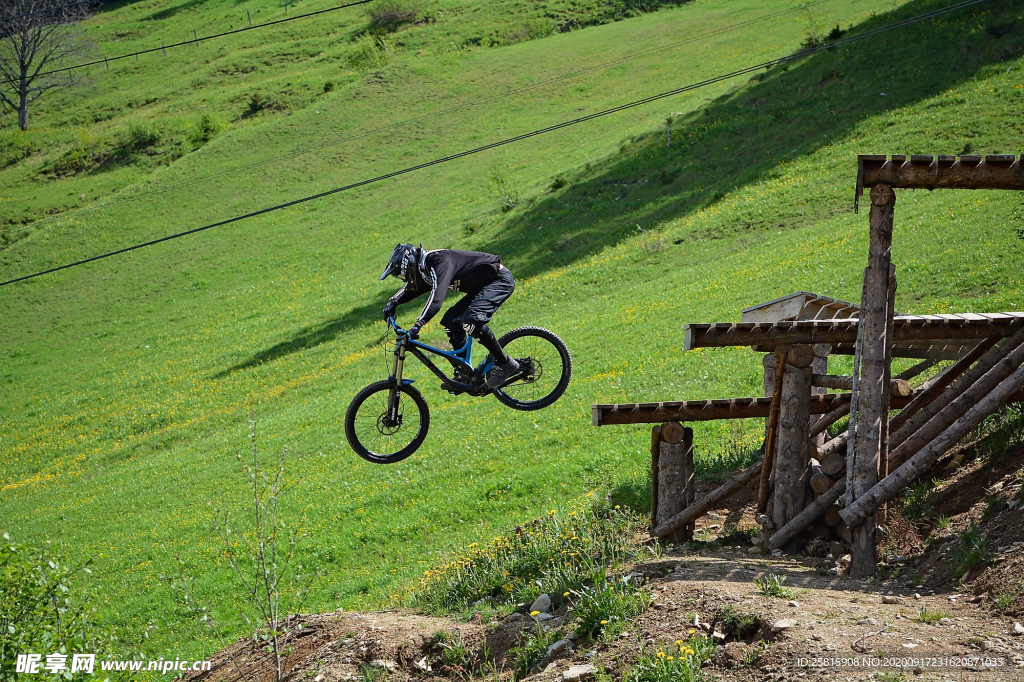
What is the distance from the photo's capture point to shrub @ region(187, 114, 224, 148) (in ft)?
200

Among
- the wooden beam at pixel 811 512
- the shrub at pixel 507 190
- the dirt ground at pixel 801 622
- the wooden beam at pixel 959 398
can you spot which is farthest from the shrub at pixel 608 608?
the shrub at pixel 507 190

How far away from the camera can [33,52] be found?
76.3m

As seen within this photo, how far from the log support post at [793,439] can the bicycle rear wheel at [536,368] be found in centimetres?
266

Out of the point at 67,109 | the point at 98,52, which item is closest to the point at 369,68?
the point at 67,109

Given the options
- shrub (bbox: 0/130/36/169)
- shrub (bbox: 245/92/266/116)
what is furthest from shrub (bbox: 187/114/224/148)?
shrub (bbox: 0/130/36/169)

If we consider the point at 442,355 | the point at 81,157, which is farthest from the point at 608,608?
the point at 81,157

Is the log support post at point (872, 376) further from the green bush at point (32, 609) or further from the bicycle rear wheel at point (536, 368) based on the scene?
the green bush at point (32, 609)

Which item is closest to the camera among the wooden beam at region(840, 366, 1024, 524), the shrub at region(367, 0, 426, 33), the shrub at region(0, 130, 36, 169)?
the wooden beam at region(840, 366, 1024, 524)

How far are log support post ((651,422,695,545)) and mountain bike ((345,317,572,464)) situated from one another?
2048mm

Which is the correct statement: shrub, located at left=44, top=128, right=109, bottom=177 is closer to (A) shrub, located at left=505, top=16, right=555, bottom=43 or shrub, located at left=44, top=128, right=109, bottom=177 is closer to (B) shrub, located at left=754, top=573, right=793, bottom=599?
(A) shrub, located at left=505, top=16, right=555, bottom=43

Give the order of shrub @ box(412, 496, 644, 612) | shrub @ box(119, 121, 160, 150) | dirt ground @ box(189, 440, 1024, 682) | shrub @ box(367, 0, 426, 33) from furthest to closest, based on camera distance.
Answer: shrub @ box(367, 0, 426, 33) < shrub @ box(119, 121, 160, 150) < shrub @ box(412, 496, 644, 612) < dirt ground @ box(189, 440, 1024, 682)

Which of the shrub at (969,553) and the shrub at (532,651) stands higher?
the shrub at (969,553)

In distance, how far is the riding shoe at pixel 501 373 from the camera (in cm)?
1014

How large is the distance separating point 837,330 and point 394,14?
7472 centimetres
